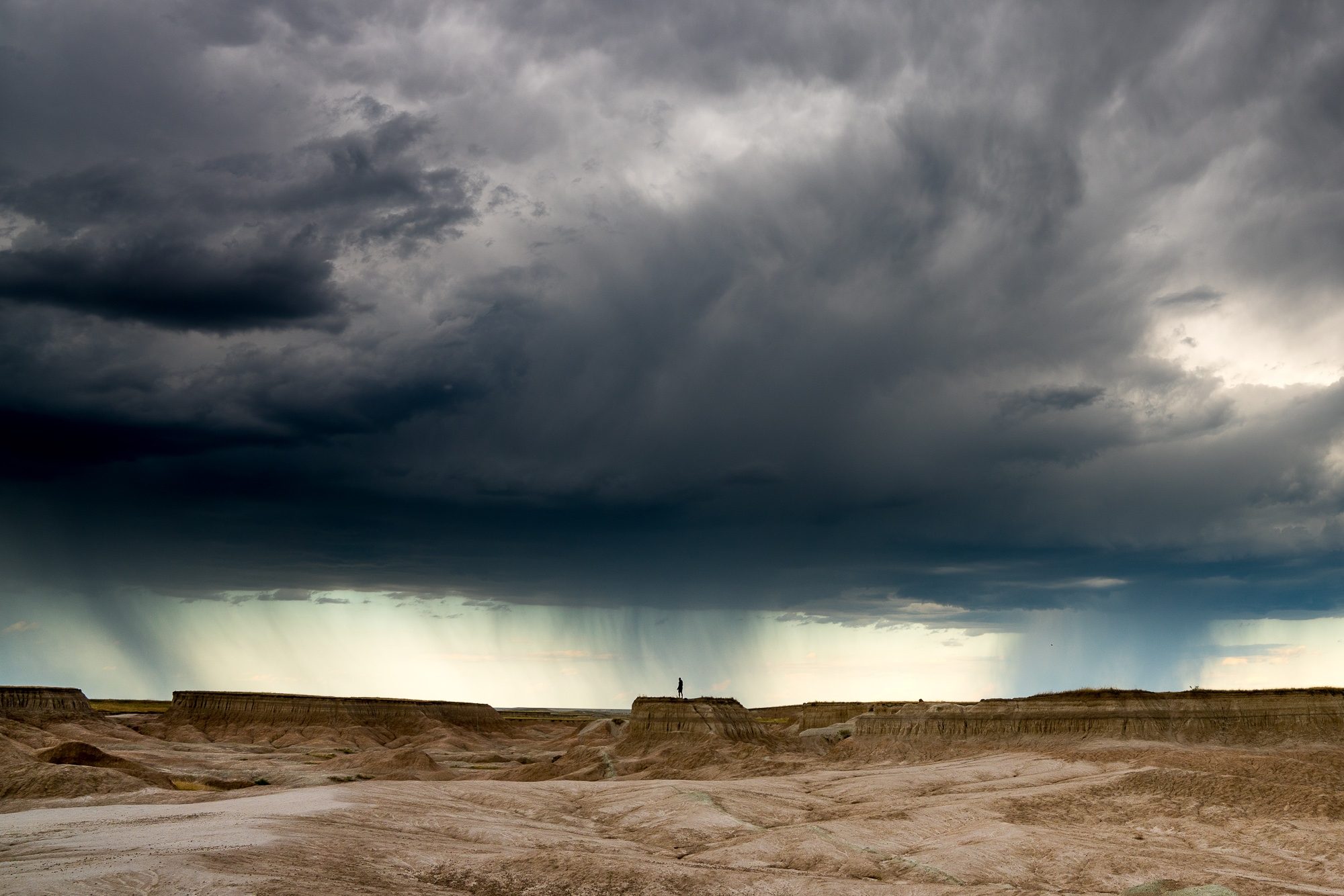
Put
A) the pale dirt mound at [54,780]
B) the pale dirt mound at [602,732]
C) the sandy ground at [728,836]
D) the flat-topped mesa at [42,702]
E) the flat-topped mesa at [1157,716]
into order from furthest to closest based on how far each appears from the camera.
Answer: the flat-topped mesa at [42,702] → the pale dirt mound at [602,732] → the flat-topped mesa at [1157,716] → the pale dirt mound at [54,780] → the sandy ground at [728,836]

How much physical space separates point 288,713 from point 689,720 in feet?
264

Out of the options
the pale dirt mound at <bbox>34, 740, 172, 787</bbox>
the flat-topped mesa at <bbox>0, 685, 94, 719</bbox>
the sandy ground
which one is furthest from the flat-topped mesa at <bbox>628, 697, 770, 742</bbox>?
the flat-topped mesa at <bbox>0, 685, 94, 719</bbox>

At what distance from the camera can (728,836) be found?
170 feet

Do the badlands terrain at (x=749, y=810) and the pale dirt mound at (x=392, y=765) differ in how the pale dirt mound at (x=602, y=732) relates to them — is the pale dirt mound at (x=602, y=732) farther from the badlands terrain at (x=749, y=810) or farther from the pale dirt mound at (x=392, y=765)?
the pale dirt mound at (x=392, y=765)

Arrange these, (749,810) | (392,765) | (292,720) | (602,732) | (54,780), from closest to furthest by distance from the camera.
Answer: (54,780)
(749,810)
(392,765)
(602,732)
(292,720)

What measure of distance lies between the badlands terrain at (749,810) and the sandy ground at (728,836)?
19 centimetres

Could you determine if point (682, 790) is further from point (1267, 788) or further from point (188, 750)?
point (188, 750)

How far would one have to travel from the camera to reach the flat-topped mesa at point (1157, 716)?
3925 inches

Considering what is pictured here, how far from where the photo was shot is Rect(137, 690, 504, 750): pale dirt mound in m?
157

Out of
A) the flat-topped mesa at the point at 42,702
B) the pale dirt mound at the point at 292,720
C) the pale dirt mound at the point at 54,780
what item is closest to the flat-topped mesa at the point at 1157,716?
the pale dirt mound at the point at 54,780

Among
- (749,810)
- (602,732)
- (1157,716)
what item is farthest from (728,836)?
(602,732)

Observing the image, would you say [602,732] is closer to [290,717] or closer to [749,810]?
[290,717]

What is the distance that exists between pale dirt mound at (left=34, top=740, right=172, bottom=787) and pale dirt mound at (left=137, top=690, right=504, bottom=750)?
8390 centimetres

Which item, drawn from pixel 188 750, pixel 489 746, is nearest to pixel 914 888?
pixel 188 750
